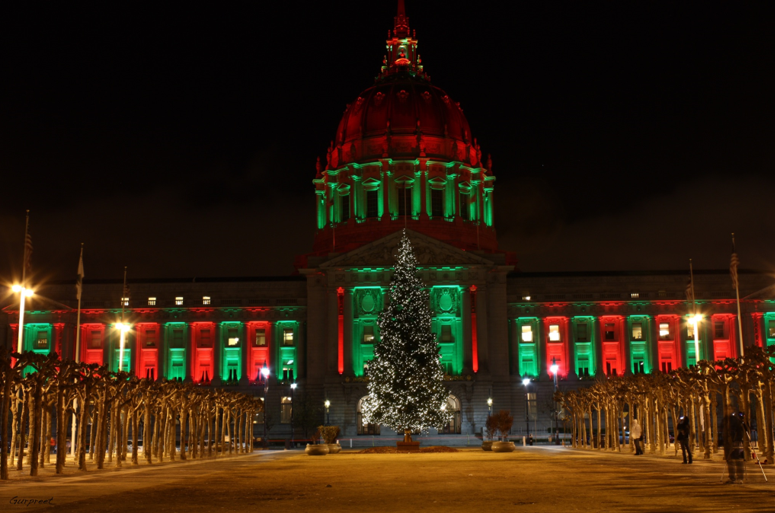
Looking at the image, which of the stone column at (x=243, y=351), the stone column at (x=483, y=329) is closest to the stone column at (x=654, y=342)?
the stone column at (x=483, y=329)

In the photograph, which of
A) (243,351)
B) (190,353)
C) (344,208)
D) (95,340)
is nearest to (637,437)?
(243,351)

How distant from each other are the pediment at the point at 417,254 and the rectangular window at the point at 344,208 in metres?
20.2

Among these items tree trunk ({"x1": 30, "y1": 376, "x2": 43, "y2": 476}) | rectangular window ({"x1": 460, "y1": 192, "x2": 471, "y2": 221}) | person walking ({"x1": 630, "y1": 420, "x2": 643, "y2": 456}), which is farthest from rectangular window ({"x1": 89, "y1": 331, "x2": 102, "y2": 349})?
tree trunk ({"x1": 30, "y1": 376, "x2": 43, "y2": 476})

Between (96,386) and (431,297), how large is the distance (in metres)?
71.2

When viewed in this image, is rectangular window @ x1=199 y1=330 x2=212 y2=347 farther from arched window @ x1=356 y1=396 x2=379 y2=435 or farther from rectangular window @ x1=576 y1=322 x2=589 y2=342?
rectangular window @ x1=576 y1=322 x2=589 y2=342

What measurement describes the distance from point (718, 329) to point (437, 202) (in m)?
Result: 40.0

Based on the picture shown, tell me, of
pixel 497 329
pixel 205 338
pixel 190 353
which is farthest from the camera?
pixel 205 338

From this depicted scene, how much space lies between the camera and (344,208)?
136875 mm

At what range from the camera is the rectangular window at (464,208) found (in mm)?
135000

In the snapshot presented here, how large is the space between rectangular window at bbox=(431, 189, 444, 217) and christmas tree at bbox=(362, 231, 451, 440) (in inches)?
2401

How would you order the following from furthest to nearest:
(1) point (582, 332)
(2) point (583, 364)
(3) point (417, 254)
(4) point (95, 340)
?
(4) point (95, 340), (1) point (582, 332), (2) point (583, 364), (3) point (417, 254)

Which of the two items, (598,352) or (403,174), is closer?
(598,352)

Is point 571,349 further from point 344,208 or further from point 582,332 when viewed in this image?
point 344,208

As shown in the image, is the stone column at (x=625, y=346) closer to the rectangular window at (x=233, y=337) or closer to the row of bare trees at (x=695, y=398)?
the row of bare trees at (x=695, y=398)
